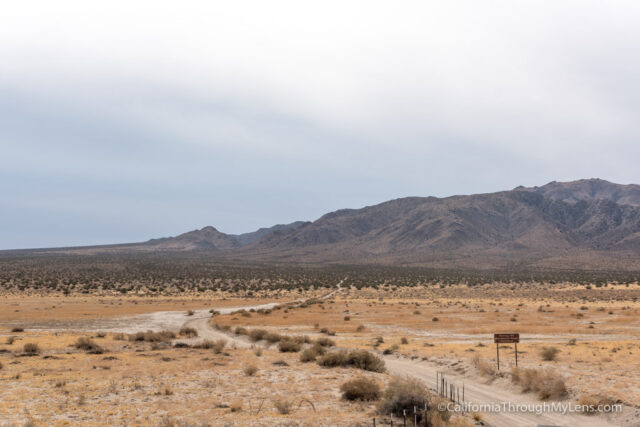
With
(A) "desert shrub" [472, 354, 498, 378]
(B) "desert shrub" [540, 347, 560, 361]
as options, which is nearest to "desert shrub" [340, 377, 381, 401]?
(A) "desert shrub" [472, 354, 498, 378]

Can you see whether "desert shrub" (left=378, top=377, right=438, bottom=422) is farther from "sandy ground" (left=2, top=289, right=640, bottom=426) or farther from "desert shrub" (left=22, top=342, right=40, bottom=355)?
"desert shrub" (left=22, top=342, right=40, bottom=355)

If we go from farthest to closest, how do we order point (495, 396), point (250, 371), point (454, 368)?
1. point (454, 368)
2. point (250, 371)
3. point (495, 396)

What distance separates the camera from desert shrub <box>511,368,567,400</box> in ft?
47.5

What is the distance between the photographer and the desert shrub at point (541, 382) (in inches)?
570

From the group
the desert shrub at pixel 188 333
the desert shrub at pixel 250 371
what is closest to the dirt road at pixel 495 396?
the desert shrub at pixel 188 333

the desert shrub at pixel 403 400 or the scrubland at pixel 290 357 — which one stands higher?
the desert shrub at pixel 403 400

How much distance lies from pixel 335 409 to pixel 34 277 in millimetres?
90409

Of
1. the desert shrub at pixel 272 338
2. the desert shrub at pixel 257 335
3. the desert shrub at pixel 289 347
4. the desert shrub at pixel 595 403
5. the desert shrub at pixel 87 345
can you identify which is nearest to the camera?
the desert shrub at pixel 595 403

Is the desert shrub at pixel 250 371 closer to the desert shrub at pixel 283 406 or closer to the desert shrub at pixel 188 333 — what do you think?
the desert shrub at pixel 283 406

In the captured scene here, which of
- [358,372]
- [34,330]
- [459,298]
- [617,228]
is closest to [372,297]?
[459,298]

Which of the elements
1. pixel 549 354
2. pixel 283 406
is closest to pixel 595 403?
pixel 549 354

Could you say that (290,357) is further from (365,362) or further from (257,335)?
(257,335)

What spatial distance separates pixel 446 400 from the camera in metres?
13.8

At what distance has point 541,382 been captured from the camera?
15031 mm
